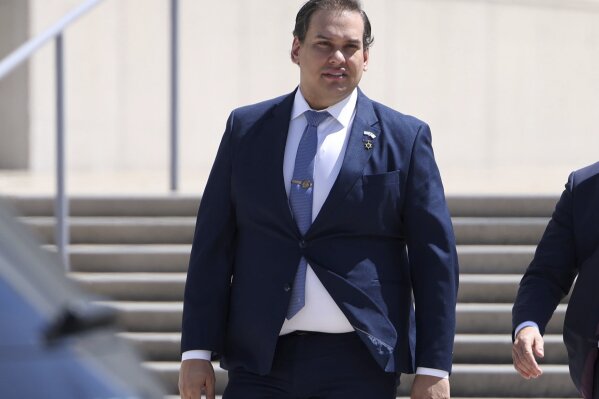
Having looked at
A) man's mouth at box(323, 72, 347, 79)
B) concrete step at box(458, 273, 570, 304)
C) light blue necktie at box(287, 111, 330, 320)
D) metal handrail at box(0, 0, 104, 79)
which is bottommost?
concrete step at box(458, 273, 570, 304)

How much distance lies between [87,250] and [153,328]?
0.67 metres

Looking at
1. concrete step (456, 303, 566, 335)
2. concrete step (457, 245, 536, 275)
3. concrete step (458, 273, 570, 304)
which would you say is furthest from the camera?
concrete step (457, 245, 536, 275)

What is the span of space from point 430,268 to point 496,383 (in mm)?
2517

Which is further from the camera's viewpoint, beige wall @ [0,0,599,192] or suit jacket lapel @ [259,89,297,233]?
beige wall @ [0,0,599,192]

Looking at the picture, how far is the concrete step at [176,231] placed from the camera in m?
6.63

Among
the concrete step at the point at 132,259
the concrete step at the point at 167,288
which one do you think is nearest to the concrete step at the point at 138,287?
the concrete step at the point at 167,288

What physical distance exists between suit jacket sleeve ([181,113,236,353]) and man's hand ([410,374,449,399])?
52cm

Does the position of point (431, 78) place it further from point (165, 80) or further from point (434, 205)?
point (434, 205)

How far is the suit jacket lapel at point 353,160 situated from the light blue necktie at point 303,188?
0.04 metres

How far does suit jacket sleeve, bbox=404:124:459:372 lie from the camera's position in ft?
11.1

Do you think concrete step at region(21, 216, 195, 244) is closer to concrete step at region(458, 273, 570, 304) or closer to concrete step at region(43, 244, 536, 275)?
concrete step at region(43, 244, 536, 275)

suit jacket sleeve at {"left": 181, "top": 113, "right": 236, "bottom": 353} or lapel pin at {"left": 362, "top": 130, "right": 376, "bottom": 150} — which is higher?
lapel pin at {"left": 362, "top": 130, "right": 376, "bottom": 150}

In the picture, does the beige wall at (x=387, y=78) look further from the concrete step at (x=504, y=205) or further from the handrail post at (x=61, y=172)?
the handrail post at (x=61, y=172)

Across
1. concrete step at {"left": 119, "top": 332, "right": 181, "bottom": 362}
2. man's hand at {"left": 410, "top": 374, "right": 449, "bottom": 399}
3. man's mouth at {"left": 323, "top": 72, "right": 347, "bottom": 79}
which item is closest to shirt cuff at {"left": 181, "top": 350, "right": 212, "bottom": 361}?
man's hand at {"left": 410, "top": 374, "right": 449, "bottom": 399}
